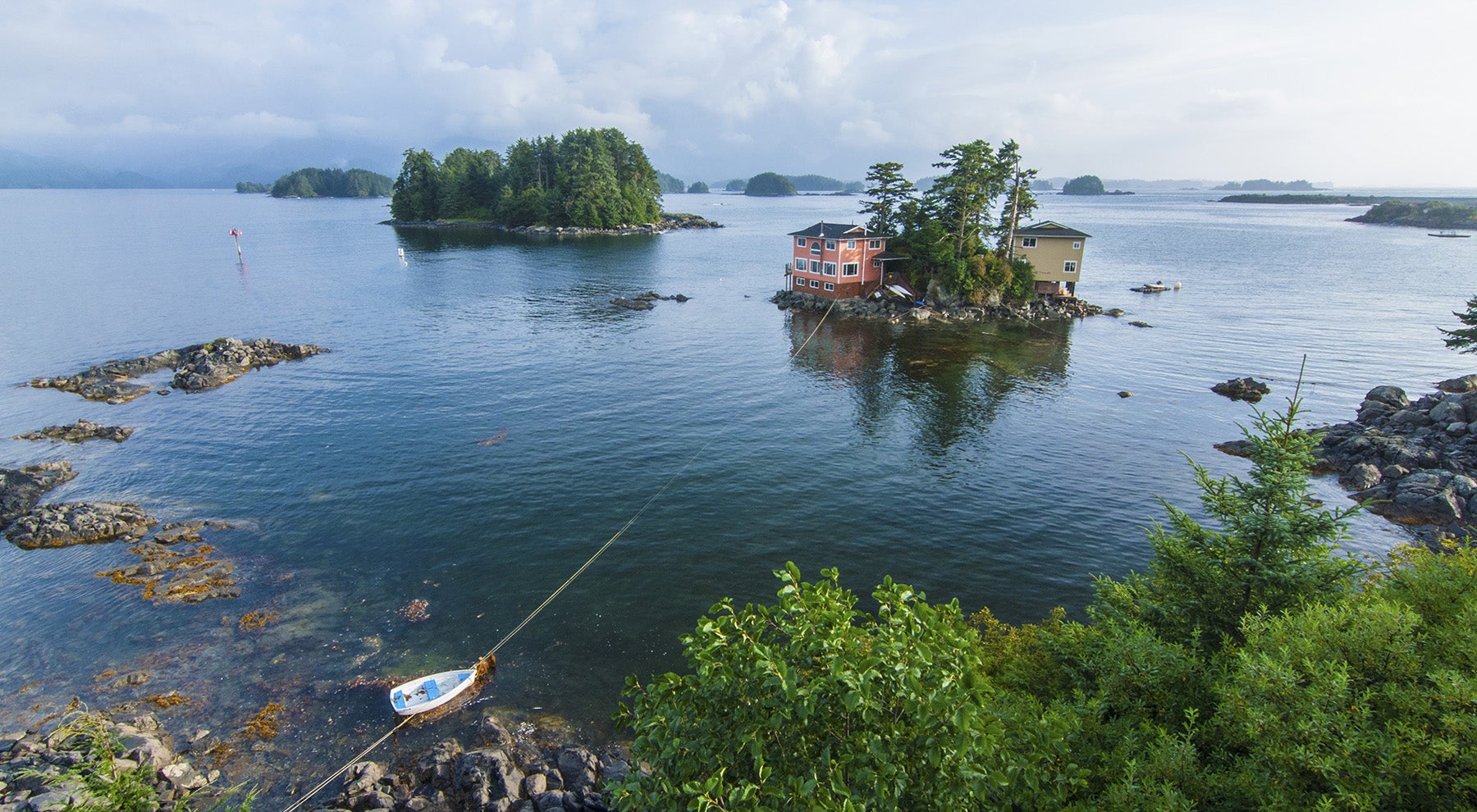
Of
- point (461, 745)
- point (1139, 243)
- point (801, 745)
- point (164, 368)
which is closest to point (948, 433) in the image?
point (461, 745)

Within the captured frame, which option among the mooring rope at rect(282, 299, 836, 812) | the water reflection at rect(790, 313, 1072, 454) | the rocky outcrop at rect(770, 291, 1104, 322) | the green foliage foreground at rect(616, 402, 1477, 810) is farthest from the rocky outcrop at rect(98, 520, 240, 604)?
the rocky outcrop at rect(770, 291, 1104, 322)

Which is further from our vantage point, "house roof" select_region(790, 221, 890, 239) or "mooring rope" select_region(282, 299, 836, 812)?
"house roof" select_region(790, 221, 890, 239)

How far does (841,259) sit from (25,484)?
79.6m

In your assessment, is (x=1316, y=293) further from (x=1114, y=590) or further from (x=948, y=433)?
(x=1114, y=590)

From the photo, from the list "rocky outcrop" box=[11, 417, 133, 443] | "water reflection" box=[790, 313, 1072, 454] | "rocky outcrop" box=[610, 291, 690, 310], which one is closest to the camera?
"rocky outcrop" box=[11, 417, 133, 443]

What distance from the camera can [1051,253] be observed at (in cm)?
9100

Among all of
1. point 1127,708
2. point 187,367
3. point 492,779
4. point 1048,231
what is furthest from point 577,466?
point 1048,231

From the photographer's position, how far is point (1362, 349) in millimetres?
70500

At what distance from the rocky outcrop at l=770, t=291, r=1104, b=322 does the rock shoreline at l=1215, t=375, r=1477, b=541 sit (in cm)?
3768

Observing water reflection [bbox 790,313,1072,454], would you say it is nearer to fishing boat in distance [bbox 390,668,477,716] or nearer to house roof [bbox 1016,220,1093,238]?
house roof [bbox 1016,220,1093,238]

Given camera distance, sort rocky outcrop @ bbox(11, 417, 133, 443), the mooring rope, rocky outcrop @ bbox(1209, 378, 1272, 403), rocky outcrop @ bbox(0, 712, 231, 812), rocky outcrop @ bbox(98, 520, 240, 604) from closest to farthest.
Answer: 1. rocky outcrop @ bbox(0, 712, 231, 812)
2. the mooring rope
3. rocky outcrop @ bbox(98, 520, 240, 604)
4. rocky outcrop @ bbox(11, 417, 133, 443)
5. rocky outcrop @ bbox(1209, 378, 1272, 403)

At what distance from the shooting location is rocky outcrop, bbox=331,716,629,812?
19.2 metres

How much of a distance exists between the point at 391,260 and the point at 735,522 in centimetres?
12974

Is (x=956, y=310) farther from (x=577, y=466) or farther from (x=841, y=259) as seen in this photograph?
(x=577, y=466)
